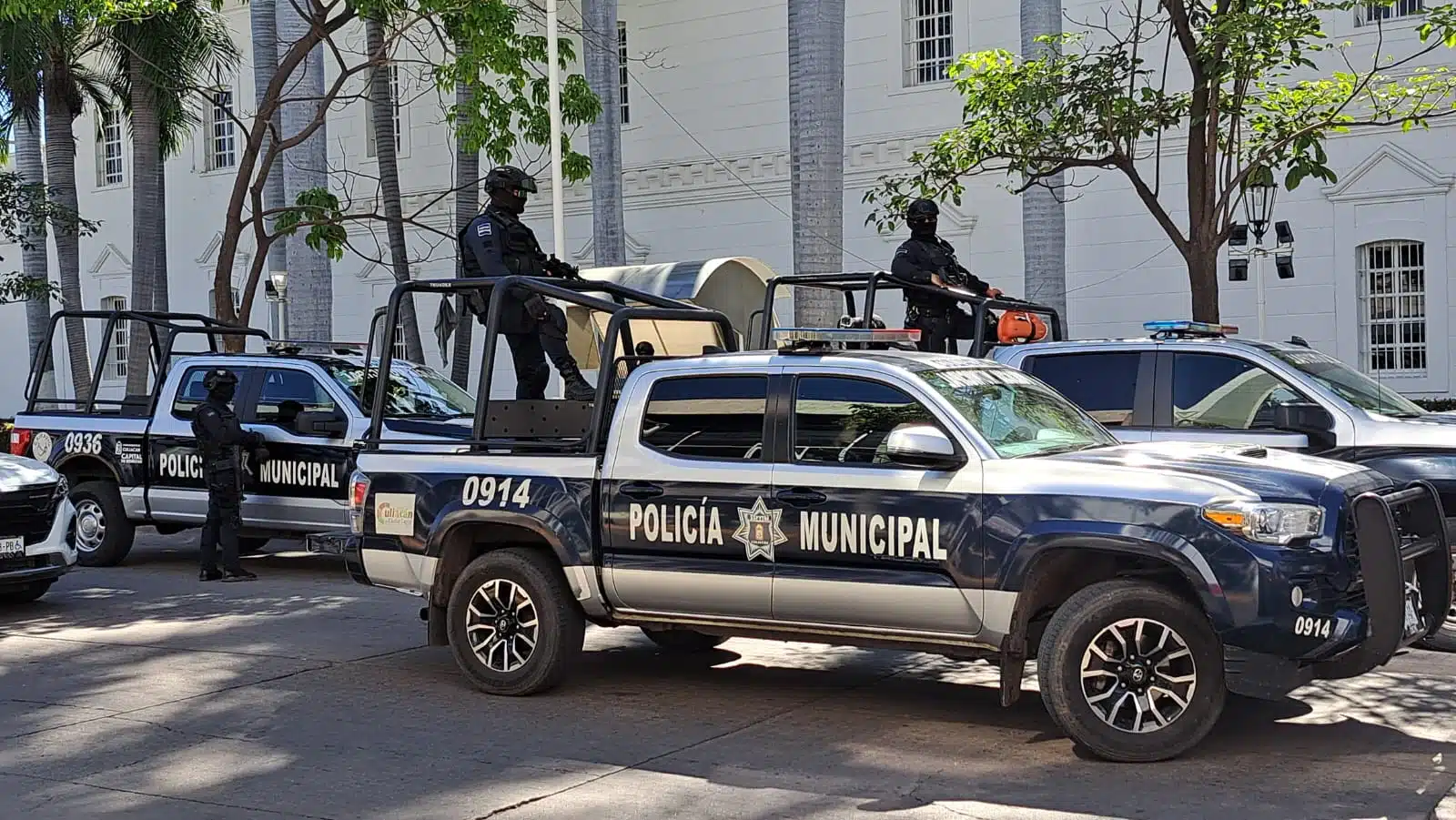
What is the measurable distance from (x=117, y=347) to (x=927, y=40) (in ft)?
66.6

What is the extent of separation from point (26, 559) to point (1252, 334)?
15.5 meters

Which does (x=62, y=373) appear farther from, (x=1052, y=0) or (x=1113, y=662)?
(x=1113, y=662)

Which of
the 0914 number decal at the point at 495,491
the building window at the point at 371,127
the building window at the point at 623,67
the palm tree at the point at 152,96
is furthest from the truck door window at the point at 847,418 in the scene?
the building window at the point at 371,127

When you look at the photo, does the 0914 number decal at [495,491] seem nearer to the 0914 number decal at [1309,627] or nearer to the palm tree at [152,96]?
the 0914 number decal at [1309,627]

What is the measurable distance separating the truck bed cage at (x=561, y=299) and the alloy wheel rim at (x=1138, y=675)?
2.79 m

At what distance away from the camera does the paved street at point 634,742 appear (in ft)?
20.5

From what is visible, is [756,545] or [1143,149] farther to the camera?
[1143,149]

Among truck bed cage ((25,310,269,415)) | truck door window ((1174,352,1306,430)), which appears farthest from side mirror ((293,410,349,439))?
truck door window ((1174,352,1306,430))

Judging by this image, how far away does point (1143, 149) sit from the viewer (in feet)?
72.1

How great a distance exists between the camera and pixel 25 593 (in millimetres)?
12320

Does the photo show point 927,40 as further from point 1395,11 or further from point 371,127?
point 371,127

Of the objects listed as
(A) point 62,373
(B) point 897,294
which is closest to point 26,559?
(B) point 897,294

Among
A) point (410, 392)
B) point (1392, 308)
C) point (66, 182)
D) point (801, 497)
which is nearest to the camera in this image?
point (801, 497)

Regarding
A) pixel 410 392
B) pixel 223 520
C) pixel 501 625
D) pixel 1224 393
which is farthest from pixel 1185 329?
pixel 223 520
